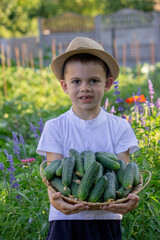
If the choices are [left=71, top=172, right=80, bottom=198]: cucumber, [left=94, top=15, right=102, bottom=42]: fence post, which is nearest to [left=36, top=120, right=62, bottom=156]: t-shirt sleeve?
[left=71, top=172, right=80, bottom=198]: cucumber

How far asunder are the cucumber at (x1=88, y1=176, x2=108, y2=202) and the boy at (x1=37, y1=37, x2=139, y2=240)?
0.28 meters

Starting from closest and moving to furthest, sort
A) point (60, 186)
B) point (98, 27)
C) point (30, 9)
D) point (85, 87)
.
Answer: point (60, 186), point (85, 87), point (98, 27), point (30, 9)

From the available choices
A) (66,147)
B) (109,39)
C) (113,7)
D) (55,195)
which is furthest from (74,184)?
(113,7)

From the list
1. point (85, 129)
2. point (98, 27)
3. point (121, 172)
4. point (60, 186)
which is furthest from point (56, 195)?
point (98, 27)

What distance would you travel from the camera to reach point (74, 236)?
2486mm

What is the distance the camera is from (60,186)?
2293 mm

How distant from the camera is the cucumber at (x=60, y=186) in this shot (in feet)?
7.38

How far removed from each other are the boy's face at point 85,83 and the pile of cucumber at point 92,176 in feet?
1.15

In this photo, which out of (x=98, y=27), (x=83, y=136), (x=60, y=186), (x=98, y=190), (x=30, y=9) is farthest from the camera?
(x=30, y=9)

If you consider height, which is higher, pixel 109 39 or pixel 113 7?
pixel 113 7

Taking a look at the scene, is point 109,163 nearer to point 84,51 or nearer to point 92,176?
point 92,176

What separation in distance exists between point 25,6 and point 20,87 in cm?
2285

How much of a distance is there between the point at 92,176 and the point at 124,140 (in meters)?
0.53

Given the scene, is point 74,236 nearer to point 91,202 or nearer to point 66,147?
point 91,202
